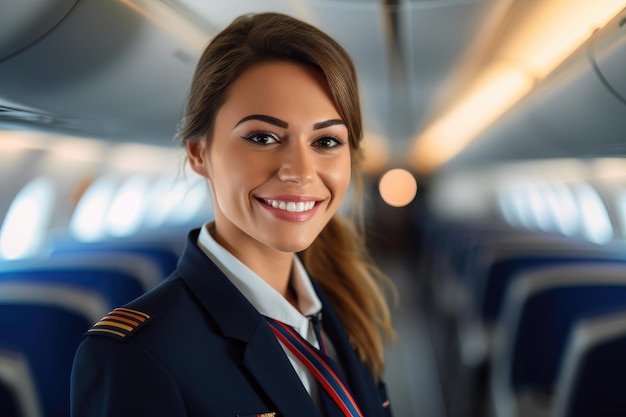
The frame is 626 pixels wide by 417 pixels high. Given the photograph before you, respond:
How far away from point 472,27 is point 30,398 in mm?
2038

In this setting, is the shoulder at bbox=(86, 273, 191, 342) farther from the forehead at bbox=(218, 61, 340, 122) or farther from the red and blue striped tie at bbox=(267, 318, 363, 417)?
the forehead at bbox=(218, 61, 340, 122)

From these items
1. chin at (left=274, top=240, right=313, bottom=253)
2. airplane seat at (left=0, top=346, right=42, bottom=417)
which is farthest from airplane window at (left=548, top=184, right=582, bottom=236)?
airplane seat at (left=0, top=346, right=42, bottom=417)

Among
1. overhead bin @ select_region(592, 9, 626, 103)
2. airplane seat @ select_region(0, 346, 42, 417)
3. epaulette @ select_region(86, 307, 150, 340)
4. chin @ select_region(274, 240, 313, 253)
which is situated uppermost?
overhead bin @ select_region(592, 9, 626, 103)

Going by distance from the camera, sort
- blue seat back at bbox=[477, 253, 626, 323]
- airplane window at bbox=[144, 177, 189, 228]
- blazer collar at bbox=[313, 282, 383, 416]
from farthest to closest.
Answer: blue seat back at bbox=[477, 253, 626, 323]
airplane window at bbox=[144, 177, 189, 228]
blazer collar at bbox=[313, 282, 383, 416]

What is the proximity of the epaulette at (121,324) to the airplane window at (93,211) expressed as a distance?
2.09ft

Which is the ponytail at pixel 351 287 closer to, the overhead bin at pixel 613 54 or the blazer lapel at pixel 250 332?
the blazer lapel at pixel 250 332

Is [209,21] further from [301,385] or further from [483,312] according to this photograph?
[483,312]

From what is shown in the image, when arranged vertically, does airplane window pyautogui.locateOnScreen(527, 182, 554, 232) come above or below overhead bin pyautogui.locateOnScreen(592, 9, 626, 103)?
below

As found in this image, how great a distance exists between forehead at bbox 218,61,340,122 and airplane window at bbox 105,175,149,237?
95 centimetres

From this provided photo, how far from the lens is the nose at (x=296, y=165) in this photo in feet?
4.83

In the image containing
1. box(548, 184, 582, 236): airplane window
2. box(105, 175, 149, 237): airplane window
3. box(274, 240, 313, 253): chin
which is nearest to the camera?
box(274, 240, 313, 253): chin

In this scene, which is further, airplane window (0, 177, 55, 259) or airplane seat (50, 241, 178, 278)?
airplane seat (50, 241, 178, 278)

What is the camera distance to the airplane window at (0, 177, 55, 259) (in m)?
1.47

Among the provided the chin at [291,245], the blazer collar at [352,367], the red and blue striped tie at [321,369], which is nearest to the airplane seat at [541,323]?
the blazer collar at [352,367]
